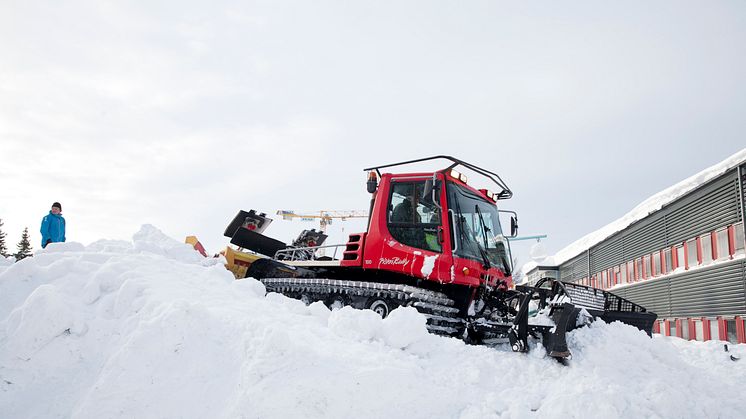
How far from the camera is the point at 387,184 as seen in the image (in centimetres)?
803

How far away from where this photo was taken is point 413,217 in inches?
301

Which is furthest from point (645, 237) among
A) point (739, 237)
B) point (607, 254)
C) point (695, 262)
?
point (739, 237)

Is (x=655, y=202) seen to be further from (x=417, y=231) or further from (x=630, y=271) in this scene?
(x=417, y=231)

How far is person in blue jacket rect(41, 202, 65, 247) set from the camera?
904 cm

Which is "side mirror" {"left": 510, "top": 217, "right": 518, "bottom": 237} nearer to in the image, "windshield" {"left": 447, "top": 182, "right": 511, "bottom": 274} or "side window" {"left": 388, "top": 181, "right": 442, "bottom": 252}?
"windshield" {"left": 447, "top": 182, "right": 511, "bottom": 274}

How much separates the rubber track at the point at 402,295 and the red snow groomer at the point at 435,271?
15 millimetres

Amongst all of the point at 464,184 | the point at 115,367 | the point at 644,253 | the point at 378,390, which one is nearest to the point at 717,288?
the point at 644,253

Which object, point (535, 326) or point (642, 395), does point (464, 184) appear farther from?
point (642, 395)

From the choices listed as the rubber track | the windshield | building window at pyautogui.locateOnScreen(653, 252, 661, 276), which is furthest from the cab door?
building window at pyautogui.locateOnScreen(653, 252, 661, 276)

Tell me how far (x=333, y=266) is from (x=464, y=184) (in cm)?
253

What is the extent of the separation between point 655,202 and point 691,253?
136 inches

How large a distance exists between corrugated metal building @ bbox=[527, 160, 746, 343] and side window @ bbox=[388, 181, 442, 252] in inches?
438

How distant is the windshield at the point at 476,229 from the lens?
7.52m

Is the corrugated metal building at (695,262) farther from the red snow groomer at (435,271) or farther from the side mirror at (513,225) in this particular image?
the red snow groomer at (435,271)
